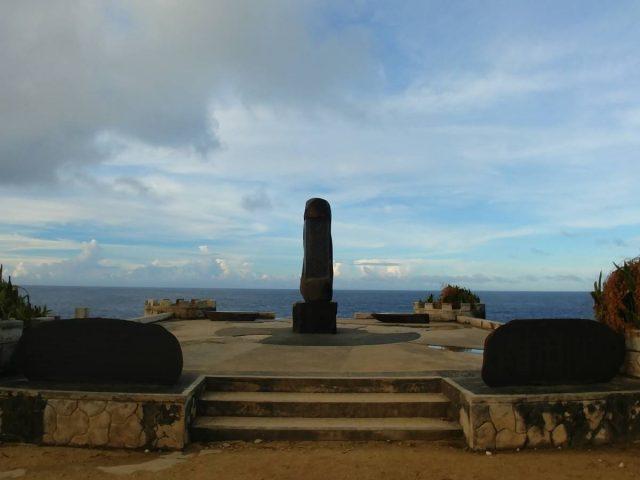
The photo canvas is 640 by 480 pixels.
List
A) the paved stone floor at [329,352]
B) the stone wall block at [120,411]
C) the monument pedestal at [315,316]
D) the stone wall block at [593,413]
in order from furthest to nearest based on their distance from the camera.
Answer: the monument pedestal at [315,316], the paved stone floor at [329,352], the stone wall block at [593,413], the stone wall block at [120,411]

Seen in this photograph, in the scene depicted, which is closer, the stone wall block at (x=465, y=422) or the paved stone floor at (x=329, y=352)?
the stone wall block at (x=465, y=422)

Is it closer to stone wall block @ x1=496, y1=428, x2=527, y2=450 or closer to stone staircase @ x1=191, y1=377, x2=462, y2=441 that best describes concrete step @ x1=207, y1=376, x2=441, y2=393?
stone staircase @ x1=191, y1=377, x2=462, y2=441

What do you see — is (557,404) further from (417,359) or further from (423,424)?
(417,359)

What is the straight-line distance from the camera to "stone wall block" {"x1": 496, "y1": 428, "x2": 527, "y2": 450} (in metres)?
6.04

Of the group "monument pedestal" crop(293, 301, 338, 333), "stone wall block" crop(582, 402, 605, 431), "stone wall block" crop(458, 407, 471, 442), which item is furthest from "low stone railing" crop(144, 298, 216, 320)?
"stone wall block" crop(582, 402, 605, 431)

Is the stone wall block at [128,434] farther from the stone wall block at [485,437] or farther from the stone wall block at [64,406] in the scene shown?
the stone wall block at [485,437]

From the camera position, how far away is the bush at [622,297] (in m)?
7.27

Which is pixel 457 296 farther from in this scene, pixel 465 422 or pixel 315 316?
pixel 465 422

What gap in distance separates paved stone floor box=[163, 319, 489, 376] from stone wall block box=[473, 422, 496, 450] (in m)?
1.77

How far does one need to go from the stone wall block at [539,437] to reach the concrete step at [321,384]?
148 cm

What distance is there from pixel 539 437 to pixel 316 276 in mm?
8389

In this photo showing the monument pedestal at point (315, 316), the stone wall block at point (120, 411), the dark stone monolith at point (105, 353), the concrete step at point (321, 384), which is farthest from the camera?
the monument pedestal at point (315, 316)

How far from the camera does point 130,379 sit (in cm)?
667

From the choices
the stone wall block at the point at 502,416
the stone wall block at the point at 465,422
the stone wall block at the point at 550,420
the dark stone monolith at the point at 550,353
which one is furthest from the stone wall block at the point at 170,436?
the stone wall block at the point at 550,420
